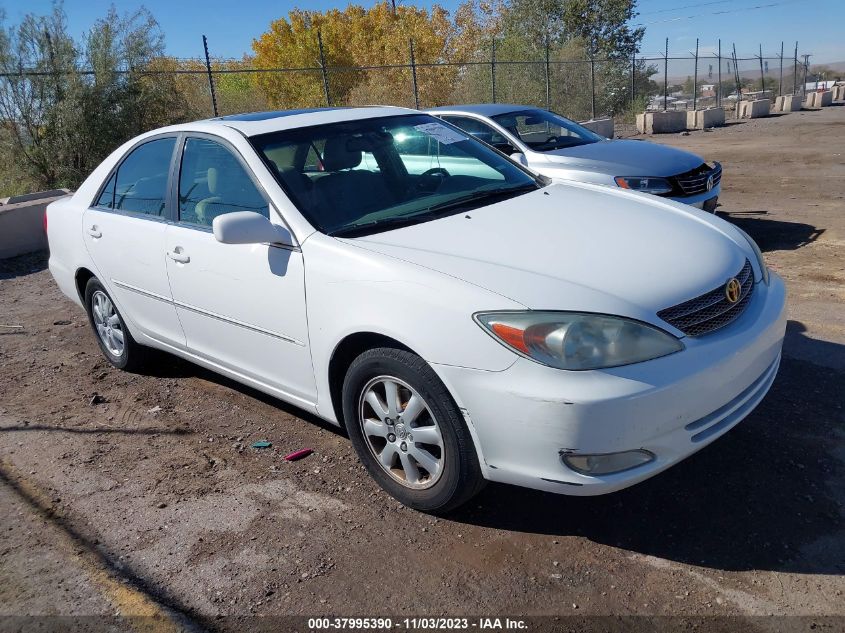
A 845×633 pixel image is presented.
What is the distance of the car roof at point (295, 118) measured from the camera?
4070 millimetres

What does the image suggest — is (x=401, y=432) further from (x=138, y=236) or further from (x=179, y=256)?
(x=138, y=236)

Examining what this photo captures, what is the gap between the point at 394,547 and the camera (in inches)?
121

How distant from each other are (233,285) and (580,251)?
5.75ft

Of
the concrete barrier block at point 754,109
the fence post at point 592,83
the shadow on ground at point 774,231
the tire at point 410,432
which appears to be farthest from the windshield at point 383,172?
the concrete barrier block at point 754,109

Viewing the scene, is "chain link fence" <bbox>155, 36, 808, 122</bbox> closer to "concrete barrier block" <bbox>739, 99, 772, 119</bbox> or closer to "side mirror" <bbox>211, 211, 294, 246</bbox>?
A: "concrete barrier block" <bbox>739, 99, 772, 119</bbox>

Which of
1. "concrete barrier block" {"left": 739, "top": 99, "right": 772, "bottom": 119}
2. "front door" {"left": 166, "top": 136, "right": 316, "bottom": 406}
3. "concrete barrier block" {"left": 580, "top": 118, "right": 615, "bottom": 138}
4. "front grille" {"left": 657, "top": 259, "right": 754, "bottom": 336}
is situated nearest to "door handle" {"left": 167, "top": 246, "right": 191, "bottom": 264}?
"front door" {"left": 166, "top": 136, "right": 316, "bottom": 406}

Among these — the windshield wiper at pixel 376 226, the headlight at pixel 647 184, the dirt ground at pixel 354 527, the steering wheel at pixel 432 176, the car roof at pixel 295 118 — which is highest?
the car roof at pixel 295 118

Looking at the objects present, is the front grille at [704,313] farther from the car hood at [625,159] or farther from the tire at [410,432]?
the car hood at [625,159]

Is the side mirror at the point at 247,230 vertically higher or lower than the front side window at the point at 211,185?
lower

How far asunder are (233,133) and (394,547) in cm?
233

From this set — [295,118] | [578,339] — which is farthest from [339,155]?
[578,339]

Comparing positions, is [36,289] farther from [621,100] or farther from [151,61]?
[621,100]

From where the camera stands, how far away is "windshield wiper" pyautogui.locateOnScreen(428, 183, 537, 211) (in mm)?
3762

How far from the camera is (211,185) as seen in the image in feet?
13.4
